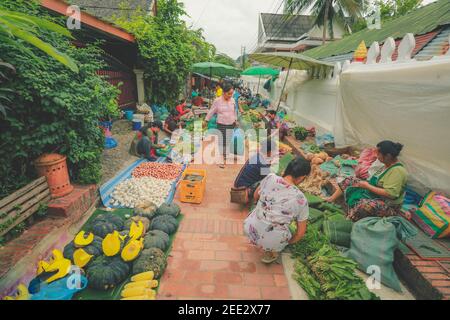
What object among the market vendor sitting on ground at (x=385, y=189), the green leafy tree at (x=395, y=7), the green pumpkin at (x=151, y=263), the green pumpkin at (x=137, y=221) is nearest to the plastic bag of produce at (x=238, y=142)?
the market vendor sitting on ground at (x=385, y=189)

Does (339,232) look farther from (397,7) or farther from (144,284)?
(397,7)

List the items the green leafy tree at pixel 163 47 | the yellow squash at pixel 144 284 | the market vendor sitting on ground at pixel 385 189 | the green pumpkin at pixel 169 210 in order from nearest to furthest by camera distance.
A: the yellow squash at pixel 144 284
the market vendor sitting on ground at pixel 385 189
the green pumpkin at pixel 169 210
the green leafy tree at pixel 163 47

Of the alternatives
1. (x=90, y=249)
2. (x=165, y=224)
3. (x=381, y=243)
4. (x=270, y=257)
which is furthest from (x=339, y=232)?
(x=90, y=249)

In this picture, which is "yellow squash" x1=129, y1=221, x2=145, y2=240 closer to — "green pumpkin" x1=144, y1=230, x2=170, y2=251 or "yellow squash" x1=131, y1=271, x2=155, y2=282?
"green pumpkin" x1=144, y1=230, x2=170, y2=251

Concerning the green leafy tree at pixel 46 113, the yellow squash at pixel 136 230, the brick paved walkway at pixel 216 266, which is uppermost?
the green leafy tree at pixel 46 113

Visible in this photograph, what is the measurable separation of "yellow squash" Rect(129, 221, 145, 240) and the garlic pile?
3.29 feet

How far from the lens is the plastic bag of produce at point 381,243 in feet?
9.17

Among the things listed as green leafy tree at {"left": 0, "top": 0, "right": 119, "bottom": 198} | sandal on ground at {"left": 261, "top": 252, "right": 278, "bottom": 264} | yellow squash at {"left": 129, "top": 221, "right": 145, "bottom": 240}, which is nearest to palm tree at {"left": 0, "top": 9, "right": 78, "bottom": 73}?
green leafy tree at {"left": 0, "top": 0, "right": 119, "bottom": 198}

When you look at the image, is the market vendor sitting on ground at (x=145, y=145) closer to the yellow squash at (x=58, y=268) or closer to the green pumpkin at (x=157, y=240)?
the green pumpkin at (x=157, y=240)

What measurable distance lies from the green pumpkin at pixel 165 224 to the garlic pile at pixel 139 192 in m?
0.69

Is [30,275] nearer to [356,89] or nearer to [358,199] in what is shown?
[358,199]

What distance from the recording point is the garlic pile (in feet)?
14.2

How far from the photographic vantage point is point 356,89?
5.52m

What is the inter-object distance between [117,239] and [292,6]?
20.0 metres
